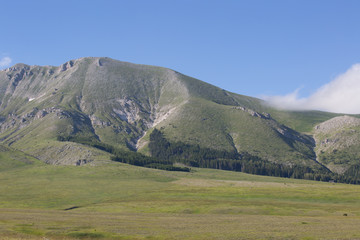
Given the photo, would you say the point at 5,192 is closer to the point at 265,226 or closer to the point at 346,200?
the point at 265,226

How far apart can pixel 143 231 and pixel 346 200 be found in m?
97.7

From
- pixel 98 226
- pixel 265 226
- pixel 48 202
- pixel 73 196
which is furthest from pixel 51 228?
pixel 73 196

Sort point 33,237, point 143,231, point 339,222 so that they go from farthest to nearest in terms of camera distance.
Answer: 1. point 339,222
2. point 143,231
3. point 33,237

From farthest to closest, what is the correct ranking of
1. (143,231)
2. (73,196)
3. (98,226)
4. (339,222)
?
1. (73,196)
2. (339,222)
3. (98,226)
4. (143,231)

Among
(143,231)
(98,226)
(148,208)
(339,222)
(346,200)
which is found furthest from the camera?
(346,200)

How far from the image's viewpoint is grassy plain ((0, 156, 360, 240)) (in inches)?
2571

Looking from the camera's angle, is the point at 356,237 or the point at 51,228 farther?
the point at 51,228

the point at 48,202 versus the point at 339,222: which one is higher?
the point at 339,222

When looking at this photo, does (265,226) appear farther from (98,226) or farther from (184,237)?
(98,226)

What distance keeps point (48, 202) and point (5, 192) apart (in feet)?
132

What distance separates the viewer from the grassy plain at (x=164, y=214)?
6531 centimetres

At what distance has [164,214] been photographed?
333 ft

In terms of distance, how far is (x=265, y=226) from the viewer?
74500mm

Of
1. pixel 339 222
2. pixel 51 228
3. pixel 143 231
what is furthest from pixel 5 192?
pixel 339 222
